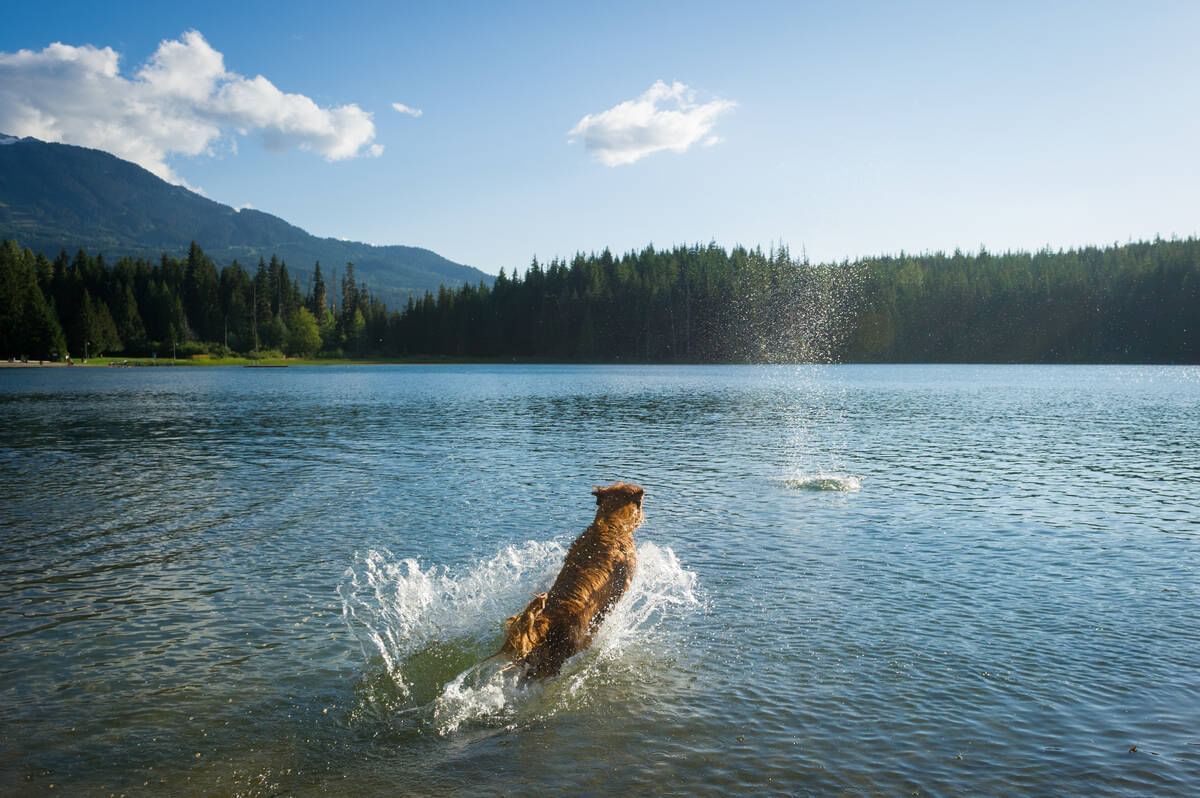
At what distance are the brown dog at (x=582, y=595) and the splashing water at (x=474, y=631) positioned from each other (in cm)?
24

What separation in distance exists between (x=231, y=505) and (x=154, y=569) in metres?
7.52

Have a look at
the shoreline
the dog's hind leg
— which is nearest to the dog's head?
the dog's hind leg

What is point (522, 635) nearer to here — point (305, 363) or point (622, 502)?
point (622, 502)

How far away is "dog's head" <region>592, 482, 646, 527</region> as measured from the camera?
13.9 m

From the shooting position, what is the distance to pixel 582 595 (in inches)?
449

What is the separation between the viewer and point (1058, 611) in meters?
13.5

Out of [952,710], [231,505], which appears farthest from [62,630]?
[952,710]

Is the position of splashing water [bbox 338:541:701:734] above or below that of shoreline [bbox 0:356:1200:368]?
below

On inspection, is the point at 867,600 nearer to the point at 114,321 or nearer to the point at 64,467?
the point at 64,467

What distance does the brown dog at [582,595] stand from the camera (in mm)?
10391

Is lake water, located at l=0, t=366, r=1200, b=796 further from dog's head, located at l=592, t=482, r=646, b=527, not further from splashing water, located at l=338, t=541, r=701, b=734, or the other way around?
dog's head, located at l=592, t=482, r=646, b=527

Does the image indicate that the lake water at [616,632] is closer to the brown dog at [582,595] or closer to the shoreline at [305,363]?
the brown dog at [582,595]

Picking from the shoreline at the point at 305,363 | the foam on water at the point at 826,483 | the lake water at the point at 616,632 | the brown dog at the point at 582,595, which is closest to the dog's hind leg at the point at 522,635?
the brown dog at the point at 582,595

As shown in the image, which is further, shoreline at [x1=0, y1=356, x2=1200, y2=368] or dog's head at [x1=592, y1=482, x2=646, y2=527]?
shoreline at [x1=0, y1=356, x2=1200, y2=368]
